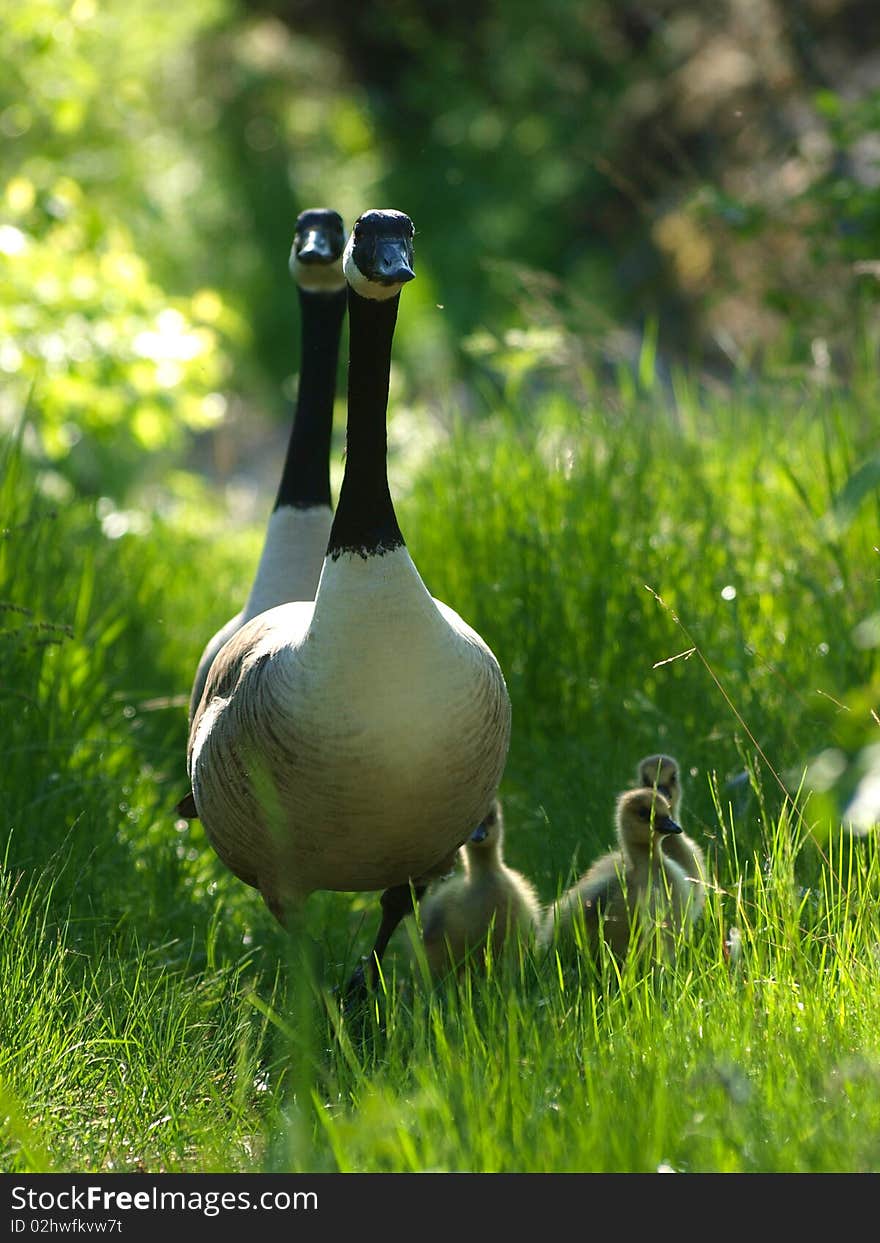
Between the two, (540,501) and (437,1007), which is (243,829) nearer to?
(437,1007)

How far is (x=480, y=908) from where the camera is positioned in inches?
178

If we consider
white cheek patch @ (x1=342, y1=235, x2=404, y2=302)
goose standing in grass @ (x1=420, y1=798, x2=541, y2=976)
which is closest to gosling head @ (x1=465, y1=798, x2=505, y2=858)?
goose standing in grass @ (x1=420, y1=798, x2=541, y2=976)

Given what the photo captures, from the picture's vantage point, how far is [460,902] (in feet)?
15.1

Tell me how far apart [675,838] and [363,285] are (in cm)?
198

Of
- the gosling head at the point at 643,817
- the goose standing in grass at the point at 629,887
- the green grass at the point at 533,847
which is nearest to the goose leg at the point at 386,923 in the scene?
the green grass at the point at 533,847

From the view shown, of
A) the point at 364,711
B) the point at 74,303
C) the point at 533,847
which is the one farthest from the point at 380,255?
the point at 74,303

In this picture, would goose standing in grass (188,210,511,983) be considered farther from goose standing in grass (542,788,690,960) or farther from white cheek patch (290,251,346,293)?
white cheek patch (290,251,346,293)

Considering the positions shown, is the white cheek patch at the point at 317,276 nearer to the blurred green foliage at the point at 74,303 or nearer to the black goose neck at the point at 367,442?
the black goose neck at the point at 367,442

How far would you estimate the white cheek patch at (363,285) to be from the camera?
3697 mm

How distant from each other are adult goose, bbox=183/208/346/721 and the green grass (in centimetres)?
72

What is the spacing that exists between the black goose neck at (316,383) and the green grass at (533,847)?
1.04 metres

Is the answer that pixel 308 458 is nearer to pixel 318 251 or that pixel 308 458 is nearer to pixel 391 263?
pixel 318 251

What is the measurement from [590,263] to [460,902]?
17.5m
